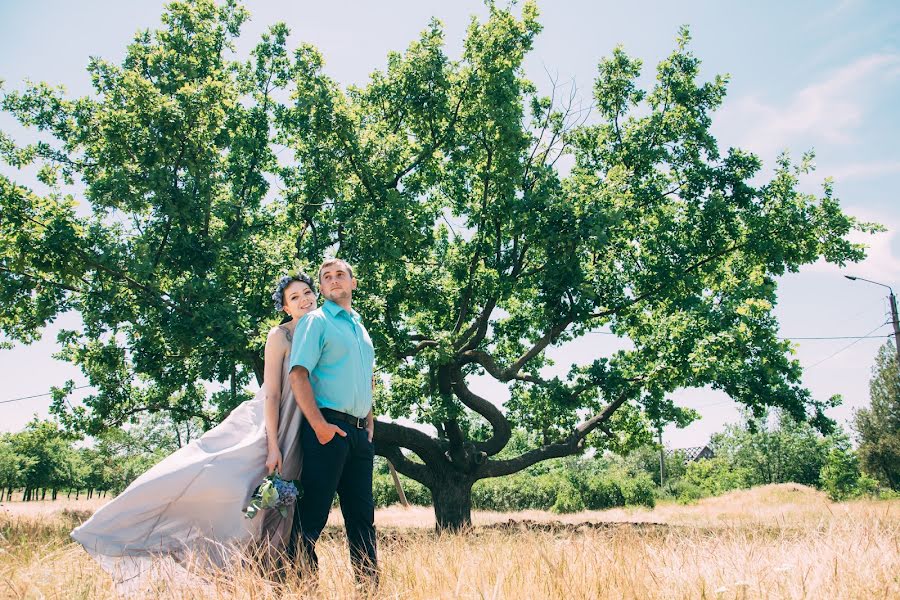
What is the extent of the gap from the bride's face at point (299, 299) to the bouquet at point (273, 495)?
3.64ft

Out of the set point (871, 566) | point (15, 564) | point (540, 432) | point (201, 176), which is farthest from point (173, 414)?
point (871, 566)

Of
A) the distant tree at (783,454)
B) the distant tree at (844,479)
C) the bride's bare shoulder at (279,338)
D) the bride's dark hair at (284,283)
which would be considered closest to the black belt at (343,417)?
the bride's bare shoulder at (279,338)

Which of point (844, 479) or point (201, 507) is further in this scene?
point (844, 479)

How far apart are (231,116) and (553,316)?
829cm

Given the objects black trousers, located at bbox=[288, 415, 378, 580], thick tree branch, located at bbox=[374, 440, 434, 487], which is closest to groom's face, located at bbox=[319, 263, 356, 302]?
black trousers, located at bbox=[288, 415, 378, 580]

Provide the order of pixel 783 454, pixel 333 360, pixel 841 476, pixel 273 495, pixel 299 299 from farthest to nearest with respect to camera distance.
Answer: pixel 783 454, pixel 841 476, pixel 299 299, pixel 333 360, pixel 273 495

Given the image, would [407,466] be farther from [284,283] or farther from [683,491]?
[683,491]

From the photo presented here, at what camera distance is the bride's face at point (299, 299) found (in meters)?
4.15

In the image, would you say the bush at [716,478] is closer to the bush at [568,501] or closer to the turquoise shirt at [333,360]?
the bush at [568,501]

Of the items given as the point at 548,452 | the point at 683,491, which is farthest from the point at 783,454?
the point at 548,452

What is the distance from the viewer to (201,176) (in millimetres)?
12172

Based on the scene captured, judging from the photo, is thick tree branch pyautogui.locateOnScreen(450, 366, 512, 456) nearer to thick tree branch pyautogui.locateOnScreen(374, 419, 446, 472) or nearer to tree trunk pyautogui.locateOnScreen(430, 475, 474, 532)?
tree trunk pyautogui.locateOnScreen(430, 475, 474, 532)

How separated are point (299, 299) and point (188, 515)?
4.88ft

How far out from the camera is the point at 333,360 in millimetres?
3801
